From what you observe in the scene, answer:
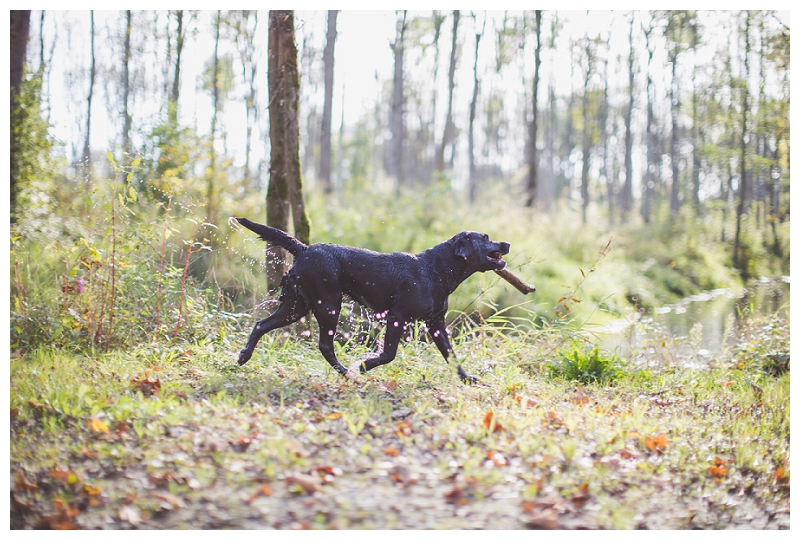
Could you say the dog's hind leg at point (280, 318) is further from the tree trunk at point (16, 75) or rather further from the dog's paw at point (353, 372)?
the tree trunk at point (16, 75)

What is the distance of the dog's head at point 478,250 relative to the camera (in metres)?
4.95

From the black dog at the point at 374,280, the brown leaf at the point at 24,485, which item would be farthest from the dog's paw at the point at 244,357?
the brown leaf at the point at 24,485

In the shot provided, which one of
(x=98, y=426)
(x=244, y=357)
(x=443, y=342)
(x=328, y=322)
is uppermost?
(x=328, y=322)

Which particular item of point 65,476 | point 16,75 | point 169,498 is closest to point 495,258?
point 169,498

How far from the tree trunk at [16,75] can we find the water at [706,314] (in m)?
7.91

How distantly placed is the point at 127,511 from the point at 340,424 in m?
1.37

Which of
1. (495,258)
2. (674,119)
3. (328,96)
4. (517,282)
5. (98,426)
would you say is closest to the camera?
(98,426)

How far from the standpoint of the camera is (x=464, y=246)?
195 inches

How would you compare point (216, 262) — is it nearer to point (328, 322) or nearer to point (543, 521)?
point (328, 322)

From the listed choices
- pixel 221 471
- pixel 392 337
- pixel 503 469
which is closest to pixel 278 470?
pixel 221 471

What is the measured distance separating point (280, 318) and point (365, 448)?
75.0 inches

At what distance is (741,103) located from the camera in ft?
50.2
